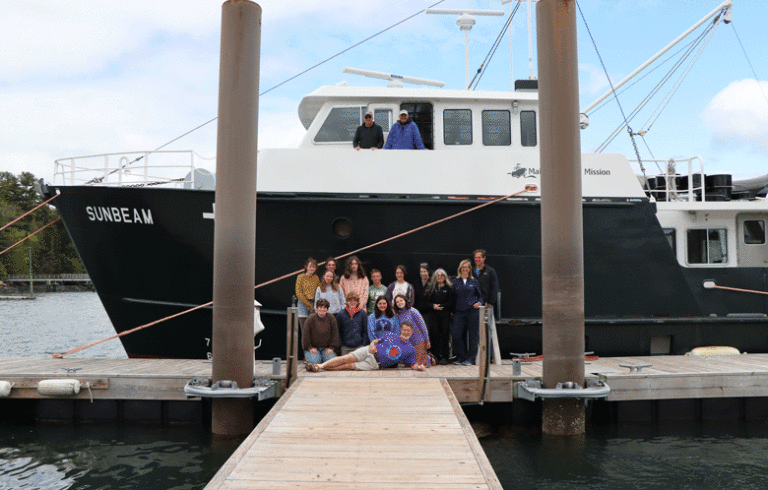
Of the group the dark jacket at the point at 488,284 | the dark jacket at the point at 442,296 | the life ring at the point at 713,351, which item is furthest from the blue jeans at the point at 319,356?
the life ring at the point at 713,351

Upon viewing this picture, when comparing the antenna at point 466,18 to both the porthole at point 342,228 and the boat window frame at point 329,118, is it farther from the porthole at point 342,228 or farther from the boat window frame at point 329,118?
the porthole at point 342,228

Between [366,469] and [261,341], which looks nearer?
[366,469]

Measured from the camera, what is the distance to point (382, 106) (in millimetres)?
8727

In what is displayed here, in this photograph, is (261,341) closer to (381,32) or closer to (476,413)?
(476,413)

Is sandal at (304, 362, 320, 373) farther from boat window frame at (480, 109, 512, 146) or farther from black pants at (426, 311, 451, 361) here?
boat window frame at (480, 109, 512, 146)

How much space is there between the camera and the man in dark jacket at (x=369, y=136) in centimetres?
832

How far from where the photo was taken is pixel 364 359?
6.72 meters

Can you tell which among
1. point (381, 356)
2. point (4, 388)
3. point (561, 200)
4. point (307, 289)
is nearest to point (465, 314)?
point (381, 356)

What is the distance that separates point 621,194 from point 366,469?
613 cm

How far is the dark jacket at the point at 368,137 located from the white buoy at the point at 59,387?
14.1 feet

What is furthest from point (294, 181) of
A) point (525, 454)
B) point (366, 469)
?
point (366, 469)

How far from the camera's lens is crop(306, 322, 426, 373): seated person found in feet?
21.8

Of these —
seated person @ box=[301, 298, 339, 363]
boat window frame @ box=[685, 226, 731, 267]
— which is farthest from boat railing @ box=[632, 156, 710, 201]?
seated person @ box=[301, 298, 339, 363]

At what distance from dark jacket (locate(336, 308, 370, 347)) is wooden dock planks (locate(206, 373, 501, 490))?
112cm
